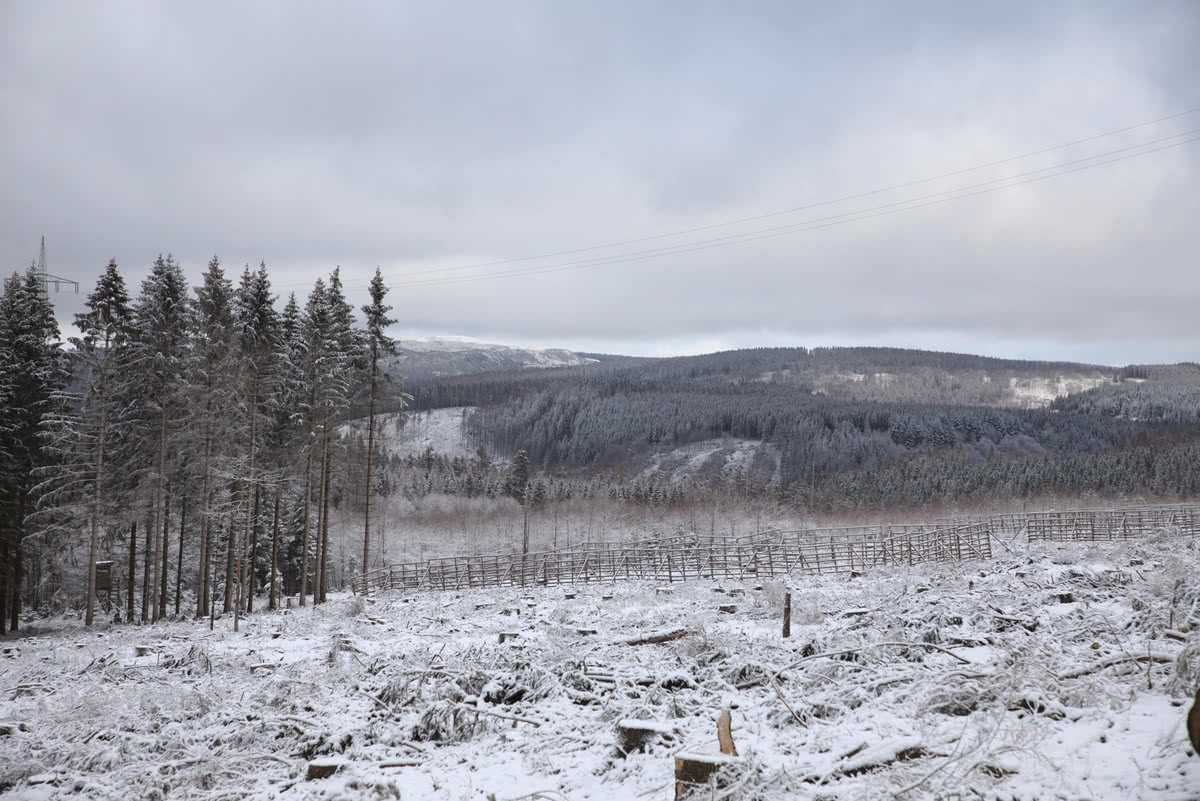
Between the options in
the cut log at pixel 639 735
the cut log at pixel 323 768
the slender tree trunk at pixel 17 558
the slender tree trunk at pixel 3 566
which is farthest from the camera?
the slender tree trunk at pixel 17 558

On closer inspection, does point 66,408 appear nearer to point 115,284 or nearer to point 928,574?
point 115,284

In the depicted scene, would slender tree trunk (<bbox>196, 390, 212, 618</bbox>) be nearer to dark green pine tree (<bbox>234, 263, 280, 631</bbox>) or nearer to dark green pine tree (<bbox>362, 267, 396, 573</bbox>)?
dark green pine tree (<bbox>234, 263, 280, 631</bbox>)

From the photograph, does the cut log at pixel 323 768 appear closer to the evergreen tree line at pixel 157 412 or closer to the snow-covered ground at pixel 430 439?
the evergreen tree line at pixel 157 412

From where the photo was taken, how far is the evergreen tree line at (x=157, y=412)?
23.4 meters

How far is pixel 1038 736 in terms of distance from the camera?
18.4 feet

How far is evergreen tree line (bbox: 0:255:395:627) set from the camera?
23.4 m

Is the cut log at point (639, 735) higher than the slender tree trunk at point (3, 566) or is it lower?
higher

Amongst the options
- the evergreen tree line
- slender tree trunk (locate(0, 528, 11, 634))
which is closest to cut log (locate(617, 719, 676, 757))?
the evergreen tree line

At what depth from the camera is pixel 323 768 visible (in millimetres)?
7289

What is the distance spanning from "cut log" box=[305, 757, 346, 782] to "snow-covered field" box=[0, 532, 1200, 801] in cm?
6

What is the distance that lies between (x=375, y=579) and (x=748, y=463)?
365 feet

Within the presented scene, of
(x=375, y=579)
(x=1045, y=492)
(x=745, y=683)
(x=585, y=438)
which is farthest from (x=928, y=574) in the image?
(x=585, y=438)

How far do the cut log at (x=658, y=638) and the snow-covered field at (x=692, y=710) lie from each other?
0.13 m

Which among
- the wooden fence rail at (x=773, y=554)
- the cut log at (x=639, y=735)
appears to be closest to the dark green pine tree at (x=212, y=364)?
the wooden fence rail at (x=773, y=554)
